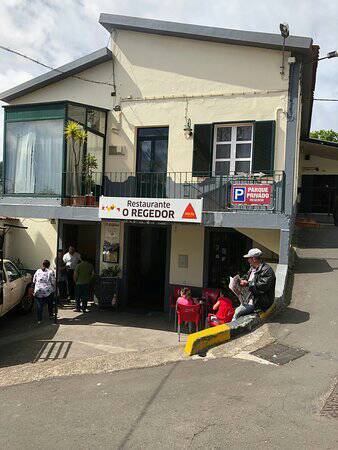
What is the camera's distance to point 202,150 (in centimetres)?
1123

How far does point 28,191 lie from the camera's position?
11.3 metres

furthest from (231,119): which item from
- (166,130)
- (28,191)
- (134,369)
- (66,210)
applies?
(134,369)

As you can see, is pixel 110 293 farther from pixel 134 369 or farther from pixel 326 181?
pixel 326 181

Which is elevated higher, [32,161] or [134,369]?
[32,161]

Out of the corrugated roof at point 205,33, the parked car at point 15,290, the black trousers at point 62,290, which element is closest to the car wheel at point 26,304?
the parked car at point 15,290

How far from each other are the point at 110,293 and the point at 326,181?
1198 centimetres

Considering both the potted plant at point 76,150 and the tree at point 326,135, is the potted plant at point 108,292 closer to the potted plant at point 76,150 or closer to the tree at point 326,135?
the potted plant at point 76,150

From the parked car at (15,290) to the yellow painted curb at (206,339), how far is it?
4606mm

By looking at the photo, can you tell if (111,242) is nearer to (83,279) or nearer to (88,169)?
(83,279)

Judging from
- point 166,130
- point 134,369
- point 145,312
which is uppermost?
point 166,130

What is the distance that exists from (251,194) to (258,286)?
2822 mm

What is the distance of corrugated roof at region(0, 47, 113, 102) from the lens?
12.0m

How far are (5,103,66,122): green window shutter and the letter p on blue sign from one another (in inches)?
186

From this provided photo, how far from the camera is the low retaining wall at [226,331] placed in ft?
21.0
